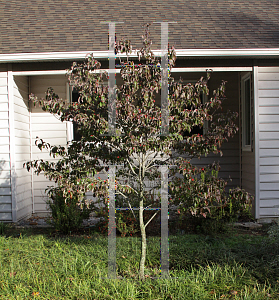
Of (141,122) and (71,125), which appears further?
(71,125)

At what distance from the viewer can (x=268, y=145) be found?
568 centimetres

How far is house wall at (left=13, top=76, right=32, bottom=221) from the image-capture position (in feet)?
18.9

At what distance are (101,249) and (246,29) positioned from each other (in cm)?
511

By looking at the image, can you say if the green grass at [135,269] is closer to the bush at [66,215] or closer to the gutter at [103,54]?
the bush at [66,215]

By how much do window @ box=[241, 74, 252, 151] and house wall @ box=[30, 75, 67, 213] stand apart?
151 inches

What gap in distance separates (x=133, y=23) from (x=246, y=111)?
3019mm

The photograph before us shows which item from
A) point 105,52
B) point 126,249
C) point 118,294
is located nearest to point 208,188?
point 118,294

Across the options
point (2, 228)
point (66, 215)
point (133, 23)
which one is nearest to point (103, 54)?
point (133, 23)

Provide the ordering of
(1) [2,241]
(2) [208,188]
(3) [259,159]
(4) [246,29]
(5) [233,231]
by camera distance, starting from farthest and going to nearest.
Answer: (4) [246,29]
(3) [259,159]
(5) [233,231]
(1) [2,241]
(2) [208,188]

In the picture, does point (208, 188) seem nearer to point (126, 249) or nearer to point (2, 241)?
point (126, 249)

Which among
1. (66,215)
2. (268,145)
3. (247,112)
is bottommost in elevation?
(66,215)

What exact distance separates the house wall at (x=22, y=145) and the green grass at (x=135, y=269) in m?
1.41

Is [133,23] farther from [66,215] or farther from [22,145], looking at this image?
[66,215]

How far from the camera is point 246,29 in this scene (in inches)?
243
